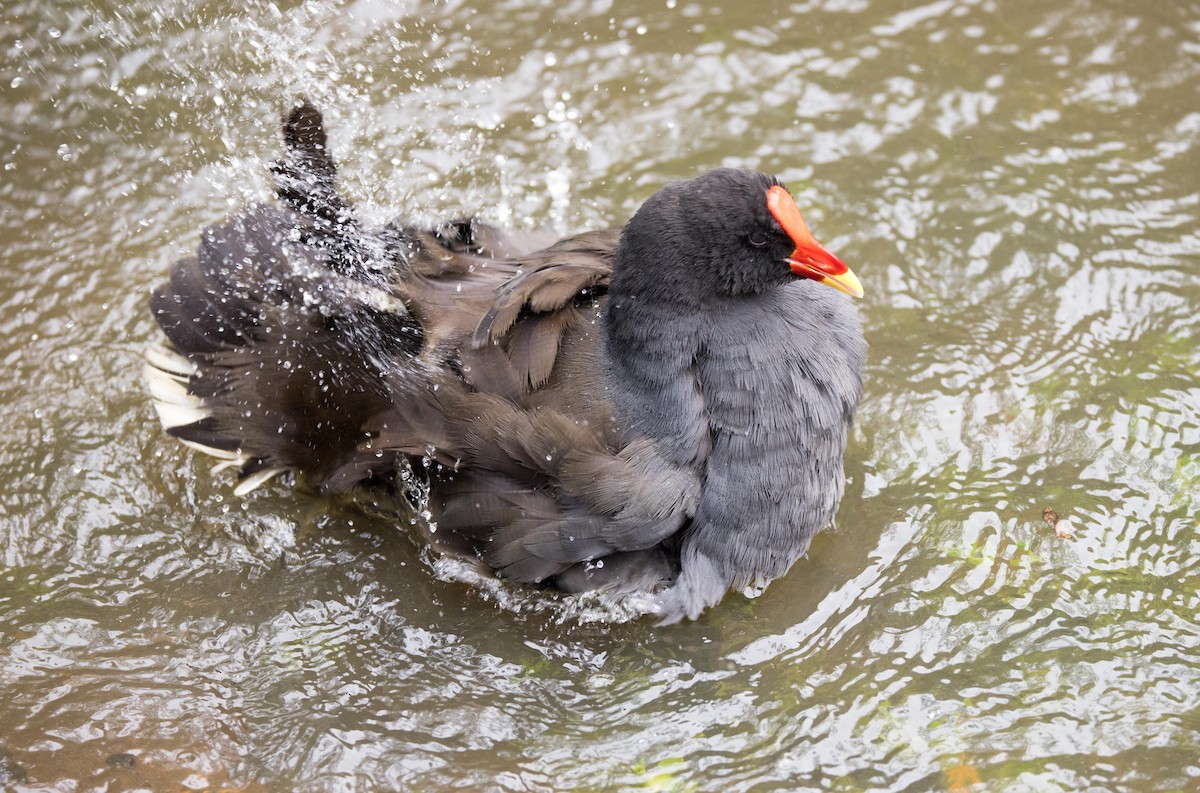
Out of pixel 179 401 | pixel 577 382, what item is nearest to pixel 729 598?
pixel 577 382

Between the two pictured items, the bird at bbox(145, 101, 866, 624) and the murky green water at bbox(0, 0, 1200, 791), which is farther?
the bird at bbox(145, 101, 866, 624)

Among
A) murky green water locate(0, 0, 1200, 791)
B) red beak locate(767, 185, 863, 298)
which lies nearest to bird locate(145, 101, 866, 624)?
red beak locate(767, 185, 863, 298)

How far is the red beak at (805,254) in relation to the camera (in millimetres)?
3131

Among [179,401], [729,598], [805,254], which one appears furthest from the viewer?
[179,401]

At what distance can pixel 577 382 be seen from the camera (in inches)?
128

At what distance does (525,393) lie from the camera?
3215mm

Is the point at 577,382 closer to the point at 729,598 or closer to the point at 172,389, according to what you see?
the point at 729,598

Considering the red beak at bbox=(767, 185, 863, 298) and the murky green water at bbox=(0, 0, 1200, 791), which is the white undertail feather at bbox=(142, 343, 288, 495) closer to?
the murky green water at bbox=(0, 0, 1200, 791)

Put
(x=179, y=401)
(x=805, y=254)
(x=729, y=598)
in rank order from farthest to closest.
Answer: (x=179, y=401), (x=729, y=598), (x=805, y=254)

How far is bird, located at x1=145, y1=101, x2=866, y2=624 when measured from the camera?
3174 mm

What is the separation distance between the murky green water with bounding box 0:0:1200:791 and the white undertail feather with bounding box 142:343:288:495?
164mm

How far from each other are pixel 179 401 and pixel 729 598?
1911 mm

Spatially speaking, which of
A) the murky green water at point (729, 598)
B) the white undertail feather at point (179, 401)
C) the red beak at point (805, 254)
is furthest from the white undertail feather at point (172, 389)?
the red beak at point (805, 254)

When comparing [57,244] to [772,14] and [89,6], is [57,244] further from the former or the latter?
[772,14]
